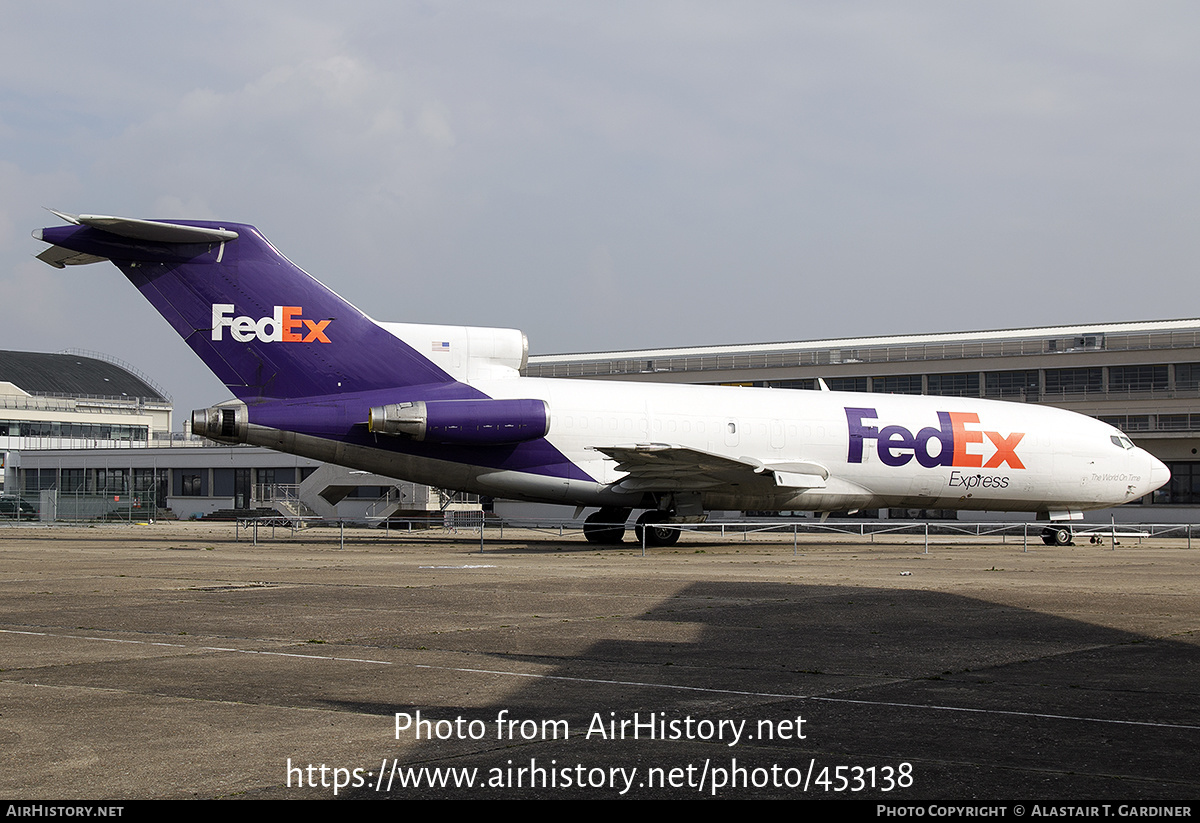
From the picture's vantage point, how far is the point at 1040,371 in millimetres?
60031

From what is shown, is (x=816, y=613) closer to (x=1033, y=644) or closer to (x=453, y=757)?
(x=1033, y=644)

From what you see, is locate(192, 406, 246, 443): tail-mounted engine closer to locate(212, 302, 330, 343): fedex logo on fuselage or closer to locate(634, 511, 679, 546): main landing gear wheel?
locate(212, 302, 330, 343): fedex logo on fuselage

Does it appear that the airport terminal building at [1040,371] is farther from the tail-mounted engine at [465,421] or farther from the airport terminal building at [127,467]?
the tail-mounted engine at [465,421]

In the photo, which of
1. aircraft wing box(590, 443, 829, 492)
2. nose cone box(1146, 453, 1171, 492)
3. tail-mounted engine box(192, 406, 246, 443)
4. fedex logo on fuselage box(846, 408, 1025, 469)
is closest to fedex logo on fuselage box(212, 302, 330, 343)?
tail-mounted engine box(192, 406, 246, 443)

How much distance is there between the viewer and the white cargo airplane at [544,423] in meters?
28.3

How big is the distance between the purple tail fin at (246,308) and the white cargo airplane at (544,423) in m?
0.04

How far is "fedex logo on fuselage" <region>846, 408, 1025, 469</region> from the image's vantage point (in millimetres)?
31641

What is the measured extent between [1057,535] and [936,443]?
5278 mm

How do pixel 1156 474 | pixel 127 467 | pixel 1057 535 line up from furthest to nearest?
pixel 127 467 → pixel 1156 474 → pixel 1057 535

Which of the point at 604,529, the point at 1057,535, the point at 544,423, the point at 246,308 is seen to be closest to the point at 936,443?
the point at 1057,535

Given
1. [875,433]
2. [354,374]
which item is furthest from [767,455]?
[354,374]

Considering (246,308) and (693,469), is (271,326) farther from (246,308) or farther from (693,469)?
(693,469)

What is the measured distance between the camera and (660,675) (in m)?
9.09
